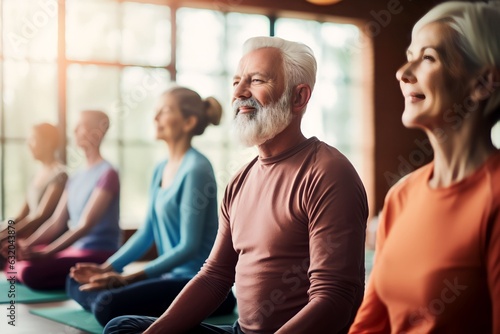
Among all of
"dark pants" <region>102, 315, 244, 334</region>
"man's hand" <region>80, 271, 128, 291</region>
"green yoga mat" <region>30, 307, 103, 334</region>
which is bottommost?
"green yoga mat" <region>30, 307, 103, 334</region>

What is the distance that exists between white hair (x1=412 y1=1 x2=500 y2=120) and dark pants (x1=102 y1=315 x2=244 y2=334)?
1.09 m

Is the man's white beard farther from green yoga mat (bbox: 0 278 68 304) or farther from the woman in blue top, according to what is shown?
green yoga mat (bbox: 0 278 68 304)

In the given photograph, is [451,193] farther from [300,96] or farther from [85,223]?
[85,223]

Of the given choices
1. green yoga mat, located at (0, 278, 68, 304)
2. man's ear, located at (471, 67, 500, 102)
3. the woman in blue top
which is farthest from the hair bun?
man's ear, located at (471, 67, 500, 102)

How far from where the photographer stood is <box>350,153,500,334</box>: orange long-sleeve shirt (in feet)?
4.24

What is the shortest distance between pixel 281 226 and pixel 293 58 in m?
0.50

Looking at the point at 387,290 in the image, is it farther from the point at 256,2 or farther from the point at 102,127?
the point at 256,2

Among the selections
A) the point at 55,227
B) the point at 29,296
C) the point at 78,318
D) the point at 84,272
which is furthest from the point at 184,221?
the point at 55,227

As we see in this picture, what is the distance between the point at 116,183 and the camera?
4.45m

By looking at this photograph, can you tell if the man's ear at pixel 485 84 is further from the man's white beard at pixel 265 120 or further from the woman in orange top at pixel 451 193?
the man's white beard at pixel 265 120

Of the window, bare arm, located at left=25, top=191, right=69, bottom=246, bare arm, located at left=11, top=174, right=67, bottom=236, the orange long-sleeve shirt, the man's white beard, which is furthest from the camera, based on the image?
the window

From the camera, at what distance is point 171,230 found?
347 centimetres

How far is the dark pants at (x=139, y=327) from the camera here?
2.09 metres

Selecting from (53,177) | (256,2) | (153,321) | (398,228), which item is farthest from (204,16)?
(398,228)
